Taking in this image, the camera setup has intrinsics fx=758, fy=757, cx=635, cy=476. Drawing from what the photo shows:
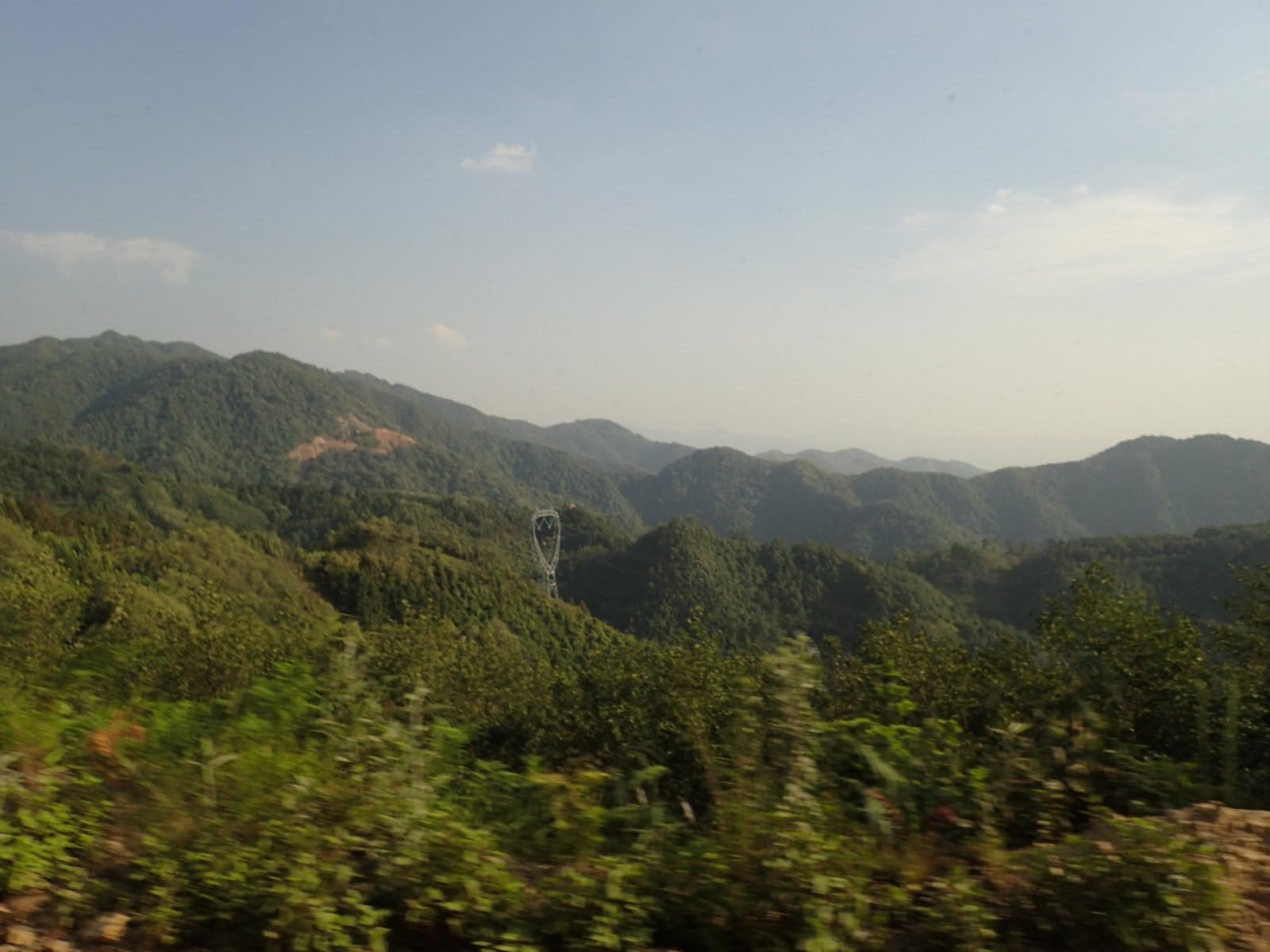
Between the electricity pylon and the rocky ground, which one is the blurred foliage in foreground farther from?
the electricity pylon

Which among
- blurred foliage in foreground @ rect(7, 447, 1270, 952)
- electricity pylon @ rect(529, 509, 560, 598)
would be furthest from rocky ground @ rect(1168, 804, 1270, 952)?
electricity pylon @ rect(529, 509, 560, 598)

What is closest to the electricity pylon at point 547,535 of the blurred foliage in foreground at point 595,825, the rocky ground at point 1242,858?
the blurred foliage in foreground at point 595,825

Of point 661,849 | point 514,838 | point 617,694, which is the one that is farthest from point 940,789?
point 617,694

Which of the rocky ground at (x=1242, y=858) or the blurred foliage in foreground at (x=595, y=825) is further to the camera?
the blurred foliage in foreground at (x=595, y=825)

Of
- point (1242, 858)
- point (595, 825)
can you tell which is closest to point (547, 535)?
point (595, 825)

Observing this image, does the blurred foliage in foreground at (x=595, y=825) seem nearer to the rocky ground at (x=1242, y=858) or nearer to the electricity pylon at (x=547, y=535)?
the rocky ground at (x=1242, y=858)

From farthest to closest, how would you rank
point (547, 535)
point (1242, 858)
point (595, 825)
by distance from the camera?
point (547, 535)
point (595, 825)
point (1242, 858)

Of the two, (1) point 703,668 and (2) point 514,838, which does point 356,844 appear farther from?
(1) point 703,668

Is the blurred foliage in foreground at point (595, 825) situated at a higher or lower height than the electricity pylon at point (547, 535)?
higher

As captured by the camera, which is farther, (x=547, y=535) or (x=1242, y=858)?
(x=547, y=535)

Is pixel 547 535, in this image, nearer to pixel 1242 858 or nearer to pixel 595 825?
pixel 595 825

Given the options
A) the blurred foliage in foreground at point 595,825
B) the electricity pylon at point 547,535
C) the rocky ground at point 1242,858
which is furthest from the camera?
the electricity pylon at point 547,535

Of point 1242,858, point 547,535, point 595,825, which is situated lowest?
point 547,535

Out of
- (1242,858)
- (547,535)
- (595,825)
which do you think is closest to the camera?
(1242,858)
